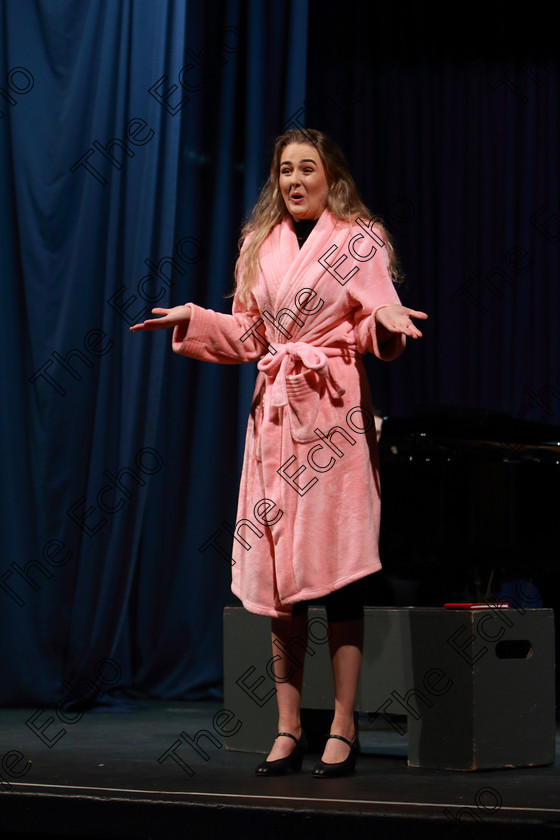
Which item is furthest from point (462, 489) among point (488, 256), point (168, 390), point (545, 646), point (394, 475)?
point (488, 256)

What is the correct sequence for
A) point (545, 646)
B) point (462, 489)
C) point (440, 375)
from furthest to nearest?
1. point (440, 375)
2. point (462, 489)
3. point (545, 646)

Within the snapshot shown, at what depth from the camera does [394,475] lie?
3209 mm

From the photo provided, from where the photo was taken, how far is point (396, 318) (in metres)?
2.06

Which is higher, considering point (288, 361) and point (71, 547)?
point (288, 361)

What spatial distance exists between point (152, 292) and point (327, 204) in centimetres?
161

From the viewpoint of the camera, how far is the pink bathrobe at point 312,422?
212cm

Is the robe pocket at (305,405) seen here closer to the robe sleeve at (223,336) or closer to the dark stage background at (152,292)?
the robe sleeve at (223,336)

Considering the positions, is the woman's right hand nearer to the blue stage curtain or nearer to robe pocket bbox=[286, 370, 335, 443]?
robe pocket bbox=[286, 370, 335, 443]

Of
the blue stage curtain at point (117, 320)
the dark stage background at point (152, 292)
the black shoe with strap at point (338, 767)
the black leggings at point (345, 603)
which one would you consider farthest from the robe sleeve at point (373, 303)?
the blue stage curtain at point (117, 320)

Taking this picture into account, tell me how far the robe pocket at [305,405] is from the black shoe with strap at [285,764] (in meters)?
0.62

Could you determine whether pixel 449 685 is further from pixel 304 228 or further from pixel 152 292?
pixel 152 292

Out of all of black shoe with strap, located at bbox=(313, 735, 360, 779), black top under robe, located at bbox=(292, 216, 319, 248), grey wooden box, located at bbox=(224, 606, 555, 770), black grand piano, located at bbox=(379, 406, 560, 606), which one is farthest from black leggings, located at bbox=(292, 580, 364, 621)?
black grand piano, located at bbox=(379, 406, 560, 606)

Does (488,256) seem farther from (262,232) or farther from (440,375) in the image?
(262,232)

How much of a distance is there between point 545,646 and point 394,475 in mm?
820
